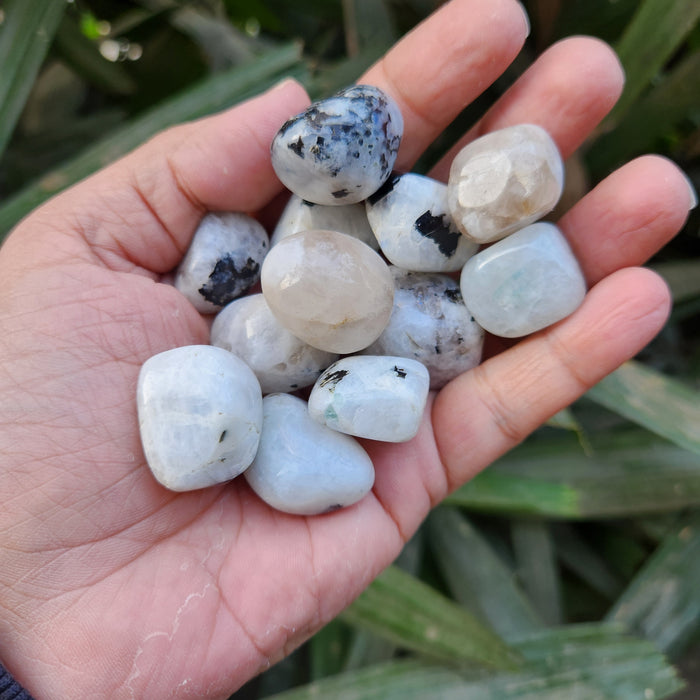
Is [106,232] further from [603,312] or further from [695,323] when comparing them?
[695,323]

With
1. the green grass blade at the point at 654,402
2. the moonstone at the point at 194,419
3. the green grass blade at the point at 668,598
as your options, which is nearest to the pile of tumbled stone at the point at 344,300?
the moonstone at the point at 194,419

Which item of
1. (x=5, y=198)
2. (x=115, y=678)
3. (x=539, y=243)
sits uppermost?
(x=539, y=243)

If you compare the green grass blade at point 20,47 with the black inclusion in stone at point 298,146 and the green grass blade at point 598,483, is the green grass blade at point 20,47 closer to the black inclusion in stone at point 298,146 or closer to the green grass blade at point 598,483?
the black inclusion in stone at point 298,146

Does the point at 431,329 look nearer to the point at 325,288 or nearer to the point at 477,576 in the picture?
the point at 325,288

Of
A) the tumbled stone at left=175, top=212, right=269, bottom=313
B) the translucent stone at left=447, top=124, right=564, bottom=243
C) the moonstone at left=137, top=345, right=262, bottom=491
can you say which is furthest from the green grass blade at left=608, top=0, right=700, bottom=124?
the moonstone at left=137, top=345, right=262, bottom=491

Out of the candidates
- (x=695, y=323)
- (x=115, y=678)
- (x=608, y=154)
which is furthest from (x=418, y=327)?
(x=695, y=323)

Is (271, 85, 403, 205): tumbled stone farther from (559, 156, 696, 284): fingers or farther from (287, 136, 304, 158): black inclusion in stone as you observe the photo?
(559, 156, 696, 284): fingers
